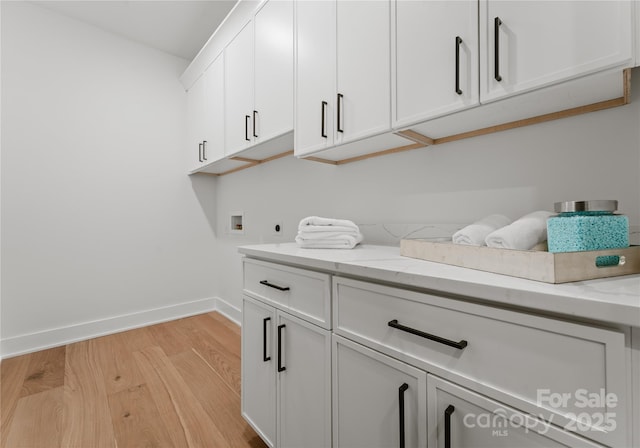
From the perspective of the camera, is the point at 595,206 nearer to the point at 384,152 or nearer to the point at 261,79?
the point at 384,152

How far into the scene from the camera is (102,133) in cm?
249

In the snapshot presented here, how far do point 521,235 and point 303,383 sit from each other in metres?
0.86

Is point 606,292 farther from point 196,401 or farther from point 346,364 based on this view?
point 196,401

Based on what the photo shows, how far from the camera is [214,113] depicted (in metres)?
2.33

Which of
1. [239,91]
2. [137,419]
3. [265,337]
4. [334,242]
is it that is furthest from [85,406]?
[239,91]

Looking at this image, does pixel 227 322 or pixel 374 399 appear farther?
pixel 227 322

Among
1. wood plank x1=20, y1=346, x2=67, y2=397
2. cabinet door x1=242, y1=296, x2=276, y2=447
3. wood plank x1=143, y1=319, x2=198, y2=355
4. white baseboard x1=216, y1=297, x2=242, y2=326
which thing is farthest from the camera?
white baseboard x1=216, y1=297, x2=242, y2=326

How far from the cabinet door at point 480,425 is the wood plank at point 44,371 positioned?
2.25 meters

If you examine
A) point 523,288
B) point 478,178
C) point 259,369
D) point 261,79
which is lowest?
point 259,369

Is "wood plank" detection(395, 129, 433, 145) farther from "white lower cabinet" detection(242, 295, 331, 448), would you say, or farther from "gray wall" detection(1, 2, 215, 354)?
"gray wall" detection(1, 2, 215, 354)

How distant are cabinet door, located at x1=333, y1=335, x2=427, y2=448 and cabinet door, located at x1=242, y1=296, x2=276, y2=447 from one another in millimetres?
377

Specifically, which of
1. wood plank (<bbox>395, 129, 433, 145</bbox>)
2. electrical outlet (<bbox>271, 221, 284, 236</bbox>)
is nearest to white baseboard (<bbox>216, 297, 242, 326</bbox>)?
electrical outlet (<bbox>271, 221, 284, 236</bbox>)

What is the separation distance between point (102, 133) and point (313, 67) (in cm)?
219

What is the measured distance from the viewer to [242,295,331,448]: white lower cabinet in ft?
3.22
